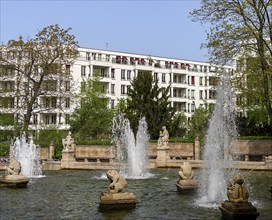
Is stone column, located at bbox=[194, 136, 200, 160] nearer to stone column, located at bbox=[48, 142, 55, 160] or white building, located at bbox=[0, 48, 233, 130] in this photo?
stone column, located at bbox=[48, 142, 55, 160]

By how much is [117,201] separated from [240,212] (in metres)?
3.95

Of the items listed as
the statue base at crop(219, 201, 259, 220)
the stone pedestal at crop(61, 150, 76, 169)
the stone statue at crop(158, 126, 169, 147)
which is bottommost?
the statue base at crop(219, 201, 259, 220)

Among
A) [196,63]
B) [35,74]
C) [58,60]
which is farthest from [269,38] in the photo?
[196,63]

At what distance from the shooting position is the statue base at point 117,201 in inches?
555

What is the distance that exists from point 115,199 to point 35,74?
33.2m

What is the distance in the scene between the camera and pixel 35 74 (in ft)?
149

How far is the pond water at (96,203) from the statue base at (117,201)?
23 centimetres

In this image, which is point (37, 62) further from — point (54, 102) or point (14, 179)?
point (14, 179)

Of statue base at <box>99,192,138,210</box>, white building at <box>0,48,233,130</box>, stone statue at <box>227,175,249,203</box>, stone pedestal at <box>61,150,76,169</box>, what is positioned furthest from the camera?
white building at <box>0,48,233,130</box>

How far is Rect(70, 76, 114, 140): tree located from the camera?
57600mm

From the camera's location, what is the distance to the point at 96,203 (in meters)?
15.8

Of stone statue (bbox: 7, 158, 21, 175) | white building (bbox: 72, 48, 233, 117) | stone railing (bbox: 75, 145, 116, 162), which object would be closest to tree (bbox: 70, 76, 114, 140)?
white building (bbox: 72, 48, 233, 117)

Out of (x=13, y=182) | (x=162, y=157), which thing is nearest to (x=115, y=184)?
(x=13, y=182)

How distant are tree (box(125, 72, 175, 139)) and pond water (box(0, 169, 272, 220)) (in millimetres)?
26304
